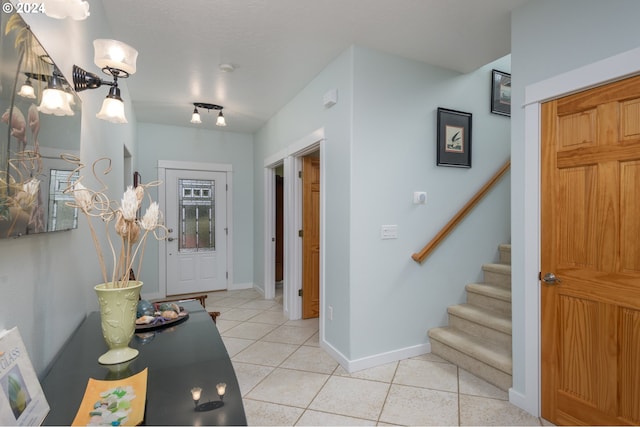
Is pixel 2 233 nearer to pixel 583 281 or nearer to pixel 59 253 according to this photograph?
pixel 59 253

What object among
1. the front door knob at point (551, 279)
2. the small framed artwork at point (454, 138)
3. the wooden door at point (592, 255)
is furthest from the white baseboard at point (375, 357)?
the small framed artwork at point (454, 138)

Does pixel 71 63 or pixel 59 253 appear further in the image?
pixel 71 63

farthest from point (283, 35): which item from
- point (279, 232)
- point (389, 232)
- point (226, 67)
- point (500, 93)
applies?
point (279, 232)

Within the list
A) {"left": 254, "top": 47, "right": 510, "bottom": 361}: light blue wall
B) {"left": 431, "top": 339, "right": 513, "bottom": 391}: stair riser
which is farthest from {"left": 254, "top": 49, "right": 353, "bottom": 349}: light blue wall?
{"left": 431, "top": 339, "right": 513, "bottom": 391}: stair riser

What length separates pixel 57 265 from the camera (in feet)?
4.14

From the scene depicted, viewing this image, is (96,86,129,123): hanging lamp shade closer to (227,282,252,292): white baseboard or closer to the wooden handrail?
the wooden handrail

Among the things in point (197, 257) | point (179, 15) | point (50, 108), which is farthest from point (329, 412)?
point (197, 257)

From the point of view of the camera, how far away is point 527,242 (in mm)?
2020

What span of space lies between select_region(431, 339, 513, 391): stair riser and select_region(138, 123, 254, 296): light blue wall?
3.39 meters

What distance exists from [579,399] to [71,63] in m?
3.05

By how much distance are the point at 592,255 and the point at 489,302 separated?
120 cm

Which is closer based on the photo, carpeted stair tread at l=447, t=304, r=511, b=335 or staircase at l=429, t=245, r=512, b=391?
staircase at l=429, t=245, r=512, b=391

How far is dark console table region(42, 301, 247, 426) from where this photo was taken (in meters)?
0.83

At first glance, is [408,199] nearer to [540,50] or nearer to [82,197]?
[540,50]
